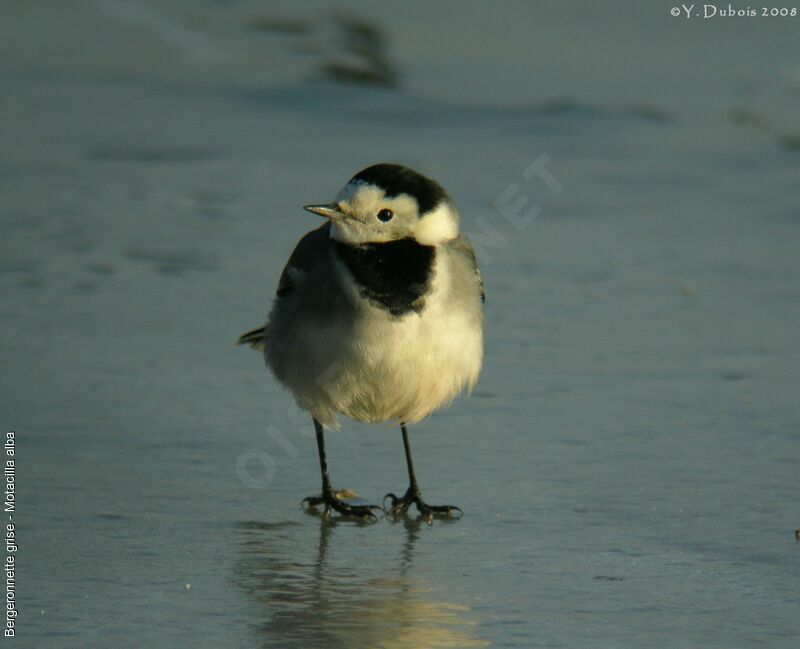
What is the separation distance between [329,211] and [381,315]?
0.42 meters

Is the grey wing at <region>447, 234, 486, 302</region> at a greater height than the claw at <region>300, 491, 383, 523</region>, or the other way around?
the grey wing at <region>447, 234, 486, 302</region>

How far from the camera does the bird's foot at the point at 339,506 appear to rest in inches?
210

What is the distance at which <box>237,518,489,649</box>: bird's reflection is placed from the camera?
3998 millimetres

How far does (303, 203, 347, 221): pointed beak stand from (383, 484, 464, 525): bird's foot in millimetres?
966

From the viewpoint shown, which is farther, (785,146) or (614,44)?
(614,44)

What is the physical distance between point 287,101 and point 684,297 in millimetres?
5020

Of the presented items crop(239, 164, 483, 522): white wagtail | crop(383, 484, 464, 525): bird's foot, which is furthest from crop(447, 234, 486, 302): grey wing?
crop(383, 484, 464, 525): bird's foot

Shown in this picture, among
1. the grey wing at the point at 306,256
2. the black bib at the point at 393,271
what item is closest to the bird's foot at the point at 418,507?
the black bib at the point at 393,271

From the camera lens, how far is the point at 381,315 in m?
5.36

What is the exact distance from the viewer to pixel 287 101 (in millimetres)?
12055

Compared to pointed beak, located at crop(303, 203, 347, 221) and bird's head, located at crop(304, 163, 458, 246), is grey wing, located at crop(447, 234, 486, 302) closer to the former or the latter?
bird's head, located at crop(304, 163, 458, 246)

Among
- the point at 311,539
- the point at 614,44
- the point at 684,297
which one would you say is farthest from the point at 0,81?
the point at 311,539

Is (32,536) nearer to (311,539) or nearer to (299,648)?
(311,539)

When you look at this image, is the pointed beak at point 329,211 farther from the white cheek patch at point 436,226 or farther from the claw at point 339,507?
the claw at point 339,507
